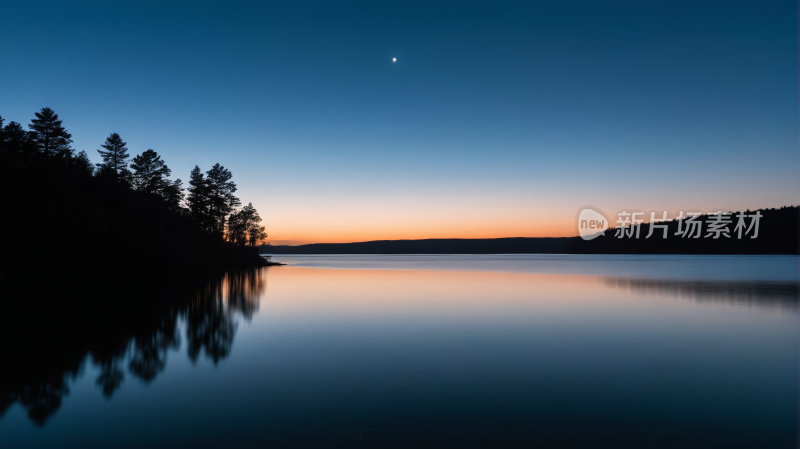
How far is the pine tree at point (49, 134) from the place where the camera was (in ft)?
210

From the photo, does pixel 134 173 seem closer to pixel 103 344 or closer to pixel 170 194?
pixel 170 194

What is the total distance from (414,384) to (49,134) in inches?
3083

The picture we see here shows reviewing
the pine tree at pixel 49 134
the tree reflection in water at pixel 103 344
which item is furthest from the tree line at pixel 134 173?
the tree reflection in water at pixel 103 344

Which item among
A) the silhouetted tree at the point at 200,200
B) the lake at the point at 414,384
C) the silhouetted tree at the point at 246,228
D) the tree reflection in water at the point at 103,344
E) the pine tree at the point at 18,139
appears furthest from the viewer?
the silhouetted tree at the point at 246,228

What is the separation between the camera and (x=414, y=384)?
11336mm

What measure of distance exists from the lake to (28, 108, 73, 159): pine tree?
61236mm

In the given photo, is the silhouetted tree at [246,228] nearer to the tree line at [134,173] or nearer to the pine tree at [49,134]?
the tree line at [134,173]

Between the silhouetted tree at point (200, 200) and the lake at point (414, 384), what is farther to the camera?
the silhouetted tree at point (200, 200)

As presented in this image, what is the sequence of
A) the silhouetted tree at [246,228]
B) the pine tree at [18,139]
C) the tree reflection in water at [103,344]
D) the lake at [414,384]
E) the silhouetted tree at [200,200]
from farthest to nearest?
the silhouetted tree at [246,228], the silhouetted tree at [200,200], the pine tree at [18,139], the tree reflection in water at [103,344], the lake at [414,384]

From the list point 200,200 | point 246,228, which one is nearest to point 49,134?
point 200,200

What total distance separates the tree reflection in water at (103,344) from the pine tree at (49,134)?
176 ft

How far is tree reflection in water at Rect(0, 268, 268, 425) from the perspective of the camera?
1052cm

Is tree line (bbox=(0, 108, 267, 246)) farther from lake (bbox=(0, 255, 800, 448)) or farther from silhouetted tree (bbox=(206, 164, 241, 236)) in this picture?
lake (bbox=(0, 255, 800, 448))

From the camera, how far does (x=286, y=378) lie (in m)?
12.0
